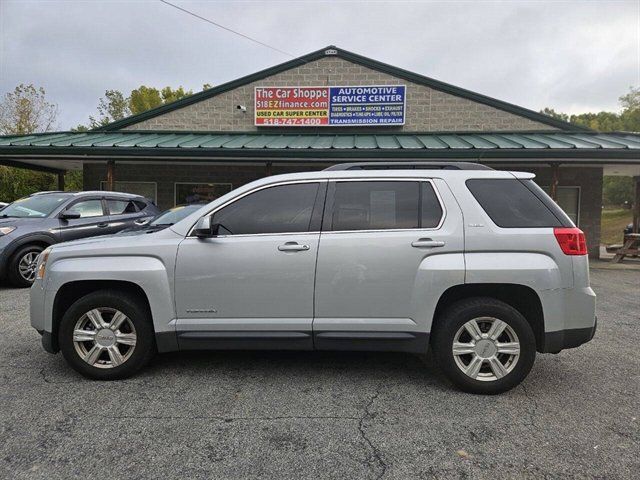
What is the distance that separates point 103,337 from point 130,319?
30 cm

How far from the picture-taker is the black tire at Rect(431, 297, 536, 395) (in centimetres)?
325

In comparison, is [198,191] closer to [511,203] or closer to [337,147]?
[337,147]

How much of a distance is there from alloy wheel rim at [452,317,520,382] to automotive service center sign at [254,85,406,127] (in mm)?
11173

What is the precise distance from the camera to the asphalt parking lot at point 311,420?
242 cm

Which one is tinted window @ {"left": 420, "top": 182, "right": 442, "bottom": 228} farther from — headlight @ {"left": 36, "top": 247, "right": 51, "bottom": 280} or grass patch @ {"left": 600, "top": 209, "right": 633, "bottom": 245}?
grass patch @ {"left": 600, "top": 209, "right": 633, "bottom": 245}

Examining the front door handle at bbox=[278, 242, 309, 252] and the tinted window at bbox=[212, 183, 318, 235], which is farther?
the tinted window at bbox=[212, 183, 318, 235]

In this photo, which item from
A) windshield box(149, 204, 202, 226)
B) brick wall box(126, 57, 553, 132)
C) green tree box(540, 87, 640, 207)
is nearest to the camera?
windshield box(149, 204, 202, 226)

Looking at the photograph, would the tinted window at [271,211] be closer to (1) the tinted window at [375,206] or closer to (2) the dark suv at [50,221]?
(1) the tinted window at [375,206]

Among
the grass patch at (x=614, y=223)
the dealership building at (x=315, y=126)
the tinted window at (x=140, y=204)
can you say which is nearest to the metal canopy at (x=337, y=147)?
the dealership building at (x=315, y=126)

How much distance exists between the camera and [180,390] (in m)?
3.36

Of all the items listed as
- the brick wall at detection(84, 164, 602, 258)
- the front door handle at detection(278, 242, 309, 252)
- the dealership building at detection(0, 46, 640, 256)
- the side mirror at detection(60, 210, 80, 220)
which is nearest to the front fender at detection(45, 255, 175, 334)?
the front door handle at detection(278, 242, 309, 252)

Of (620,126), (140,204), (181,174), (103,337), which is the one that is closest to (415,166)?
(103,337)

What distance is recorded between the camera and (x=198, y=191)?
13891 mm

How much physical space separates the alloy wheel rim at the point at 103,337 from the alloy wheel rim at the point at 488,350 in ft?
9.15
